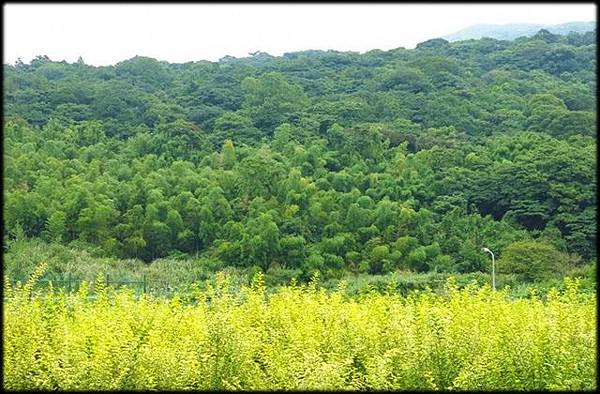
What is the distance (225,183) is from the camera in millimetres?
35719

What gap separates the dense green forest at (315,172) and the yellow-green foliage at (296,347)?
2016 cm

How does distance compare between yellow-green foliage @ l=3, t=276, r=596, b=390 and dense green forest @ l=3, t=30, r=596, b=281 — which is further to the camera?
dense green forest @ l=3, t=30, r=596, b=281

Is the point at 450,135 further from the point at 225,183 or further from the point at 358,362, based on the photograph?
the point at 358,362

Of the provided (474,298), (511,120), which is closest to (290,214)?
(511,120)

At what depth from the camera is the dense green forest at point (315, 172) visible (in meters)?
31.2

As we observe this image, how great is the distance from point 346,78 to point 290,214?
93.3 ft

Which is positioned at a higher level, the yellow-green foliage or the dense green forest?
the yellow-green foliage

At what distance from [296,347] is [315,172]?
29965 mm

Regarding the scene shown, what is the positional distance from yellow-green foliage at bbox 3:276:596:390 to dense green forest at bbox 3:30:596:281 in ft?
66.1

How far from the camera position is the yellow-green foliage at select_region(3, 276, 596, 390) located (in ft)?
23.9

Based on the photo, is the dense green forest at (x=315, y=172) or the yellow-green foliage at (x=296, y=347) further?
the dense green forest at (x=315, y=172)

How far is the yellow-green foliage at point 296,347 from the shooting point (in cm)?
727

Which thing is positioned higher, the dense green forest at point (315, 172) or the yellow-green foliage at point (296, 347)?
the yellow-green foliage at point (296, 347)

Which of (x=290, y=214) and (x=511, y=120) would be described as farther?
(x=511, y=120)
